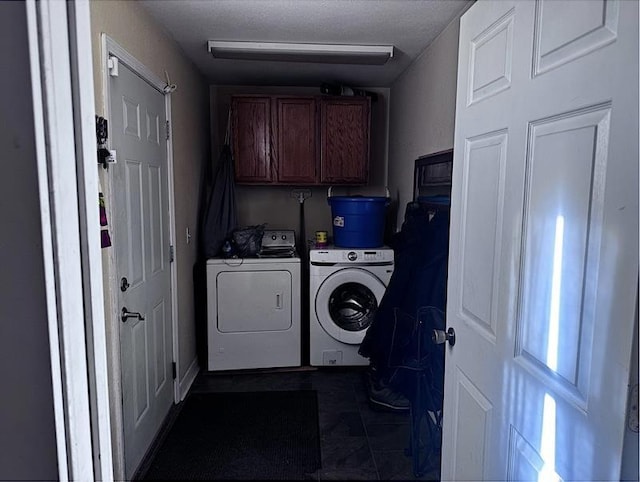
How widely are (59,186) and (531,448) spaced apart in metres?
1.09

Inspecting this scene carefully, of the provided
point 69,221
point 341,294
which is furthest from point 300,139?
point 69,221

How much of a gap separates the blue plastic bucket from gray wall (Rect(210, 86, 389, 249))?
729mm

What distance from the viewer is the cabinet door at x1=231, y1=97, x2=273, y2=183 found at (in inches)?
133

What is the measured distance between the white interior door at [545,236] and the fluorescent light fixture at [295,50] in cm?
145

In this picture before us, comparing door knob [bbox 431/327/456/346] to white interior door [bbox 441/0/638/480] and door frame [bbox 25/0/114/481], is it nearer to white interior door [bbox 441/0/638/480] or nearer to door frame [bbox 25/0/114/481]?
white interior door [bbox 441/0/638/480]

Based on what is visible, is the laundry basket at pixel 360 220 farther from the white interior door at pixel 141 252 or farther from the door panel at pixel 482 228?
the door panel at pixel 482 228

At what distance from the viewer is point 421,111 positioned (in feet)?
9.33

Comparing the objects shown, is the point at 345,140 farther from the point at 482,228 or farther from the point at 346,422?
the point at 482,228

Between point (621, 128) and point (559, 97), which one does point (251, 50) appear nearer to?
point (559, 97)

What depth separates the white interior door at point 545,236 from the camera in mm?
708

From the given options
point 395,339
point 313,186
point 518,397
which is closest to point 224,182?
point 313,186

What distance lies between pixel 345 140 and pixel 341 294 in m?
1.28

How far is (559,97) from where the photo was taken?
2.83 ft

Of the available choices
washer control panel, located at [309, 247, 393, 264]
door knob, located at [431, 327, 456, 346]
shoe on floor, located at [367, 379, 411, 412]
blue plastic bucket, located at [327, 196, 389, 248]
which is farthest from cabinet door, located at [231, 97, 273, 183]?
door knob, located at [431, 327, 456, 346]
